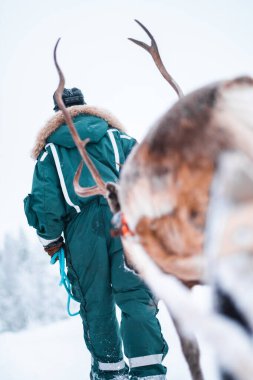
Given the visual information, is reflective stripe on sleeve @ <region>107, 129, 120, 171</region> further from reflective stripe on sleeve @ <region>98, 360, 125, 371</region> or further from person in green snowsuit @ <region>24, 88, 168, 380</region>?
reflective stripe on sleeve @ <region>98, 360, 125, 371</region>

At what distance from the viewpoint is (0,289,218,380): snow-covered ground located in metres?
2.82

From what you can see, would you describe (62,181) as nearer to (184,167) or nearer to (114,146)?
(114,146)

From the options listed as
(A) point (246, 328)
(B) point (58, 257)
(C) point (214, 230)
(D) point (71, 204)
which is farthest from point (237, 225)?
(B) point (58, 257)

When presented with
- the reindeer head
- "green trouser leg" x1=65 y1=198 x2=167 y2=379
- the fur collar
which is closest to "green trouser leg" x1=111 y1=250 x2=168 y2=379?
"green trouser leg" x1=65 y1=198 x2=167 y2=379

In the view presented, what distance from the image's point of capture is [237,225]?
58 cm

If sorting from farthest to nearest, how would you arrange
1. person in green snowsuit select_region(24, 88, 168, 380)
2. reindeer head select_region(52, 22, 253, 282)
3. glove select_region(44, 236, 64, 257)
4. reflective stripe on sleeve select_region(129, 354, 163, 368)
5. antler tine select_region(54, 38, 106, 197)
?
glove select_region(44, 236, 64, 257) → person in green snowsuit select_region(24, 88, 168, 380) → reflective stripe on sleeve select_region(129, 354, 163, 368) → antler tine select_region(54, 38, 106, 197) → reindeer head select_region(52, 22, 253, 282)

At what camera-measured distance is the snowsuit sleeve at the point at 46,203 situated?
2.20 metres

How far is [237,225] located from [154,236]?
0.24 metres

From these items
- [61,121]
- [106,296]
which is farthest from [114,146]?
[106,296]

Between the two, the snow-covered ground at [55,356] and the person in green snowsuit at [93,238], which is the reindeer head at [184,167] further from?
the snow-covered ground at [55,356]

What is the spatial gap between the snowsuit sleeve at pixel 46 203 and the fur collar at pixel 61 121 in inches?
3.4

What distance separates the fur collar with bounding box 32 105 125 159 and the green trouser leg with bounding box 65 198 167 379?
1.55ft

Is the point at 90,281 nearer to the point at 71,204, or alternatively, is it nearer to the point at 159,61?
the point at 71,204

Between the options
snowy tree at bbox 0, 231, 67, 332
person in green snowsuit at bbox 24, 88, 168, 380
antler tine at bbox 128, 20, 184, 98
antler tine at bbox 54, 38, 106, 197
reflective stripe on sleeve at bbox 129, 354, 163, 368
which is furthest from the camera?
snowy tree at bbox 0, 231, 67, 332
